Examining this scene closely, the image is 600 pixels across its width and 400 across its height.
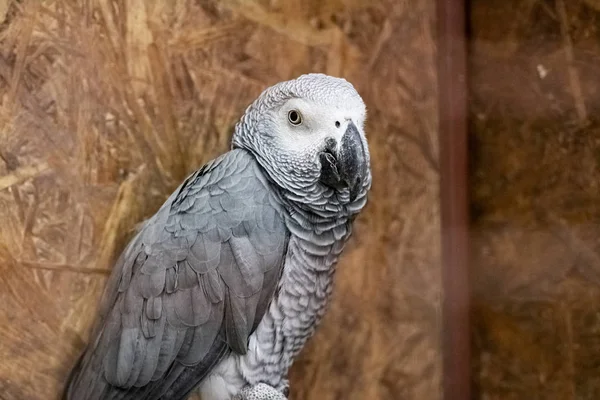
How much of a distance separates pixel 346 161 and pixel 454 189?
2.19 feet

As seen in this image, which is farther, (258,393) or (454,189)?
(454,189)

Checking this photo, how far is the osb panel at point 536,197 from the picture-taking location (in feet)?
4.86

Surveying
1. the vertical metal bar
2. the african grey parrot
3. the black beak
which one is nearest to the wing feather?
the african grey parrot

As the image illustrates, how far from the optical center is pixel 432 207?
1.68 meters

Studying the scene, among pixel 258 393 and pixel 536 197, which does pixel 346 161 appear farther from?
pixel 536 197

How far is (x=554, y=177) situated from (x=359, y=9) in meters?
0.61

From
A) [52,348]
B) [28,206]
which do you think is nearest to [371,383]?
[52,348]

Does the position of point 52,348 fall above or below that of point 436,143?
below

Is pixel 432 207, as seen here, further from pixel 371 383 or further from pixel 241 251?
pixel 241 251

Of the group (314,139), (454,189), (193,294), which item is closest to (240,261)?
(193,294)

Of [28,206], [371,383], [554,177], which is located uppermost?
[554,177]

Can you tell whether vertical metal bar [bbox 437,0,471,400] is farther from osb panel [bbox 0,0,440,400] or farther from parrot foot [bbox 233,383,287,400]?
parrot foot [bbox 233,383,287,400]

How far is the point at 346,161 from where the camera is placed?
1.08 metres

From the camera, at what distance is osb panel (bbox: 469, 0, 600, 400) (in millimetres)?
1482
